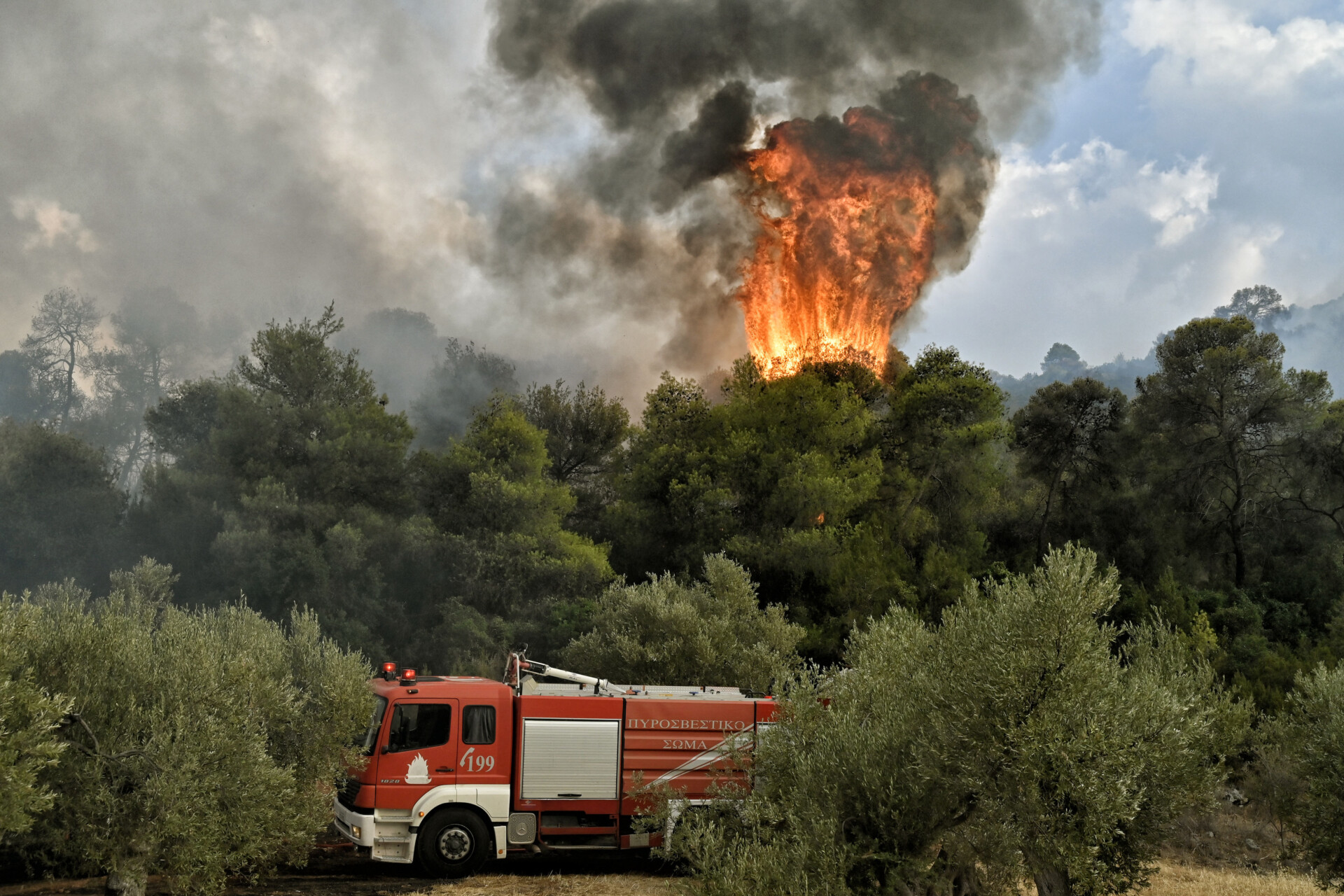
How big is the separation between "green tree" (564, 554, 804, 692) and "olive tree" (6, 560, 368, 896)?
12.8m

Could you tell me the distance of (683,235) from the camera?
286 feet

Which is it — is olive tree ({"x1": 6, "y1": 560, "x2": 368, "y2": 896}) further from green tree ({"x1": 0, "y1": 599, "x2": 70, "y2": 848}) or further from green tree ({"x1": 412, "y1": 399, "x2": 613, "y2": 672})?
green tree ({"x1": 412, "y1": 399, "x2": 613, "y2": 672})

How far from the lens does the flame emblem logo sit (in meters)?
19.2

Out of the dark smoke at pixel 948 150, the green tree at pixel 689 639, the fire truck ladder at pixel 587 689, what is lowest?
the fire truck ladder at pixel 587 689

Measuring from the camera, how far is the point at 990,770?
1298cm

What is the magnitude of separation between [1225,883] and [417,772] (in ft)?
71.5

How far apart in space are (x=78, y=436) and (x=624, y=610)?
157 feet

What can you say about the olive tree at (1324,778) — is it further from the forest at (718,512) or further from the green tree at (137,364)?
the green tree at (137,364)

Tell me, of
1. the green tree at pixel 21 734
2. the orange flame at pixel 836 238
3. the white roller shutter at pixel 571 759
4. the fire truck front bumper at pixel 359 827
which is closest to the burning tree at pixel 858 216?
the orange flame at pixel 836 238

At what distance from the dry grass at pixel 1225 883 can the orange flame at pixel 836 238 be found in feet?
153

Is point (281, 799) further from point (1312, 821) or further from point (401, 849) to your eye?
point (1312, 821)

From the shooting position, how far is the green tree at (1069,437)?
5441cm

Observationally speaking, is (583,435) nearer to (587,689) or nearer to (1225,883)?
(587,689)

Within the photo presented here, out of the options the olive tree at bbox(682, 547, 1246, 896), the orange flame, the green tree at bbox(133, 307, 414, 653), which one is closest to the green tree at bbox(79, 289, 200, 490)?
the green tree at bbox(133, 307, 414, 653)
